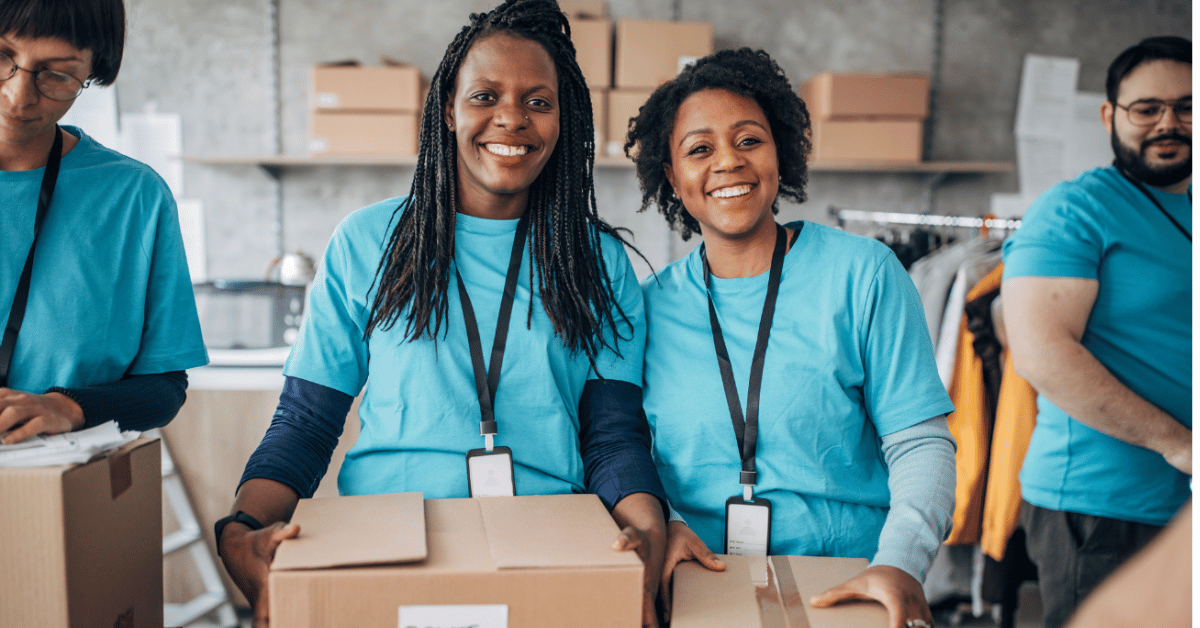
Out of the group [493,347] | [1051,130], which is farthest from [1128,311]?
[1051,130]

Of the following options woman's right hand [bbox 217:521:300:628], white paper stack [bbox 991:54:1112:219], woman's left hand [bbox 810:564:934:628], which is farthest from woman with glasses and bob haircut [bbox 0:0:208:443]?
white paper stack [bbox 991:54:1112:219]

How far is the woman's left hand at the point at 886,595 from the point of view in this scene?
33.2 inches

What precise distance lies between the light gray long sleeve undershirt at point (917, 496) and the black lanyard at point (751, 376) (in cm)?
14

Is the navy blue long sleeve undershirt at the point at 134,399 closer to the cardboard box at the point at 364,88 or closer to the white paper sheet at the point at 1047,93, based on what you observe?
the cardboard box at the point at 364,88

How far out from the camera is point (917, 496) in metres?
1.06

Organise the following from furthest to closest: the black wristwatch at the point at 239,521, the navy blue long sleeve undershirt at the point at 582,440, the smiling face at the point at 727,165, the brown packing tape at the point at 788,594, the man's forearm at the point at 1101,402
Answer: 1. the man's forearm at the point at 1101,402
2. the smiling face at the point at 727,165
3. the navy blue long sleeve undershirt at the point at 582,440
4. the black wristwatch at the point at 239,521
5. the brown packing tape at the point at 788,594

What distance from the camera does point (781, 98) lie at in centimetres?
132

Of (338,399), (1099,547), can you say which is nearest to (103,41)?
(338,399)

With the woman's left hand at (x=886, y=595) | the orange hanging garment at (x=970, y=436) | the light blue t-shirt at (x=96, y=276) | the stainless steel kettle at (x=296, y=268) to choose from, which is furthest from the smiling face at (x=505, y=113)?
the stainless steel kettle at (x=296, y=268)

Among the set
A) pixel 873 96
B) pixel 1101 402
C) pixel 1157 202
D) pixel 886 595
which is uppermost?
pixel 873 96

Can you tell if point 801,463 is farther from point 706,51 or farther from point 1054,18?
point 1054,18

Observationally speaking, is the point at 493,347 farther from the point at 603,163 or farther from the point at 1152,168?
the point at 603,163

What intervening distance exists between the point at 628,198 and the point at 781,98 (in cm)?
233

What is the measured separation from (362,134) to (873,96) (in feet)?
6.62
